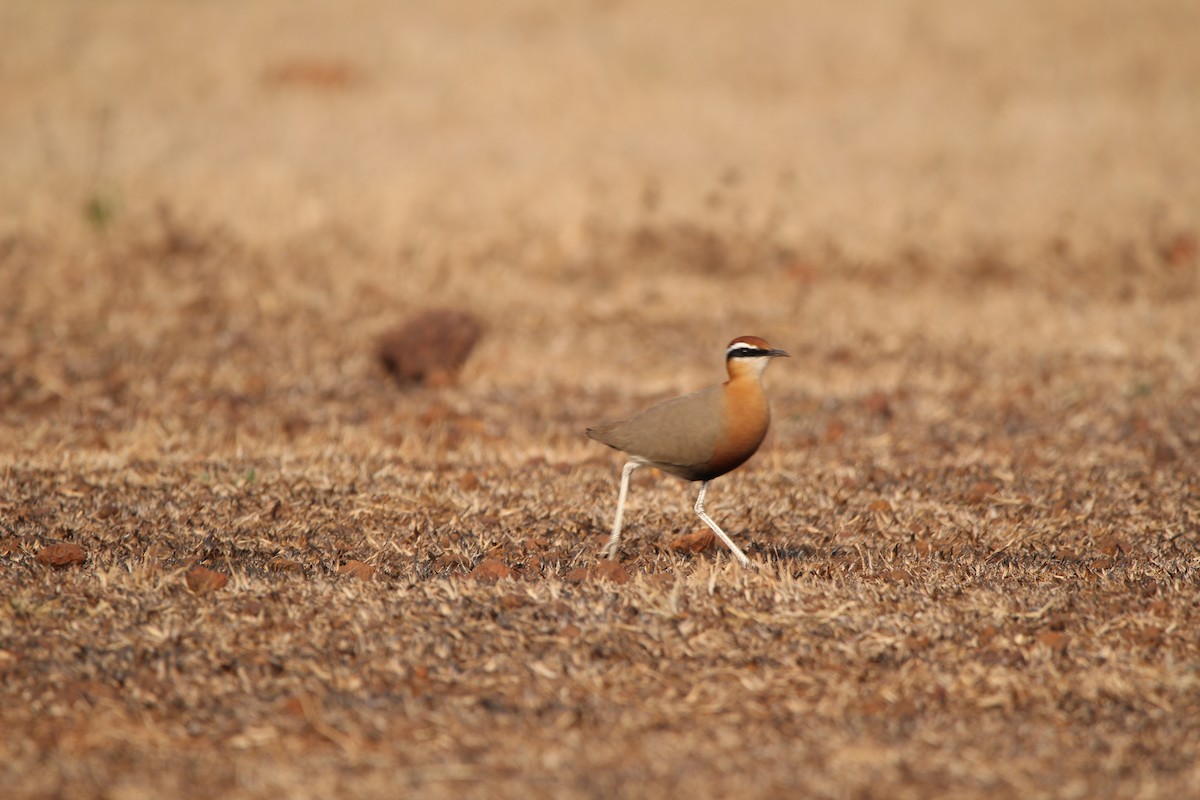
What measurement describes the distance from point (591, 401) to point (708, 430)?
4272 mm

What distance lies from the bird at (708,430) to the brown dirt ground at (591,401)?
1.52 ft

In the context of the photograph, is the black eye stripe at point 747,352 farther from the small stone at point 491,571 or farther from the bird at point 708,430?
the small stone at point 491,571

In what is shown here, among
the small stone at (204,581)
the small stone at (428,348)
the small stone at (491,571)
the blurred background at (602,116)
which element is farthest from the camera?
the blurred background at (602,116)

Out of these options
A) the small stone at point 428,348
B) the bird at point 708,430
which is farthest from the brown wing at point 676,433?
the small stone at point 428,348

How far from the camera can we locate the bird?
601cm

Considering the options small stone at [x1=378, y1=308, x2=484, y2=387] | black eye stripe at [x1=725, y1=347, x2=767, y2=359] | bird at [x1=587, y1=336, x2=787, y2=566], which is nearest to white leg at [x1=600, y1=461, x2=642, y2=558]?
bird at [x1=587, y1=336, x2=787, y2=566]

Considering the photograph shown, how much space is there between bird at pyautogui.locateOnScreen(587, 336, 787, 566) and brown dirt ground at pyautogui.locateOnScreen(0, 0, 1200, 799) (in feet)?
1.52

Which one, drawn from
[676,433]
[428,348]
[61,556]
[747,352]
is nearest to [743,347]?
[747,352]

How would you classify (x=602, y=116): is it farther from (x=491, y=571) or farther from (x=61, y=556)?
(x=61, y=556)

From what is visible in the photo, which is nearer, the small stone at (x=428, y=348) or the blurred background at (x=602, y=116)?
the small stone at (x=428, y=348)

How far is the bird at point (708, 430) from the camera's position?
6012 mm

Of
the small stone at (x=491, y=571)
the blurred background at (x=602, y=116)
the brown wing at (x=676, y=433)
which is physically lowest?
the small stone at (x=491, y=571)

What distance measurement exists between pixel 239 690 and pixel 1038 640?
3.08 meters

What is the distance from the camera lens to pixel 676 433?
239 inches
